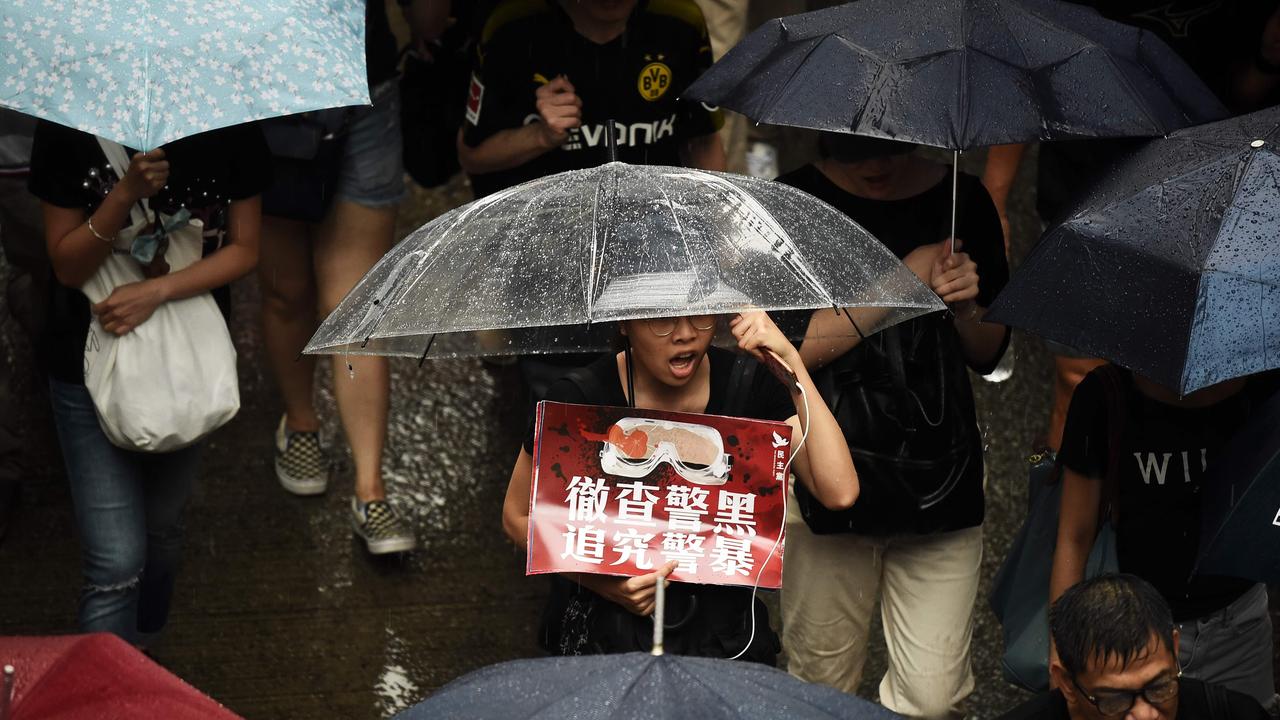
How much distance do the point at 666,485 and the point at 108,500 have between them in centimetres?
187

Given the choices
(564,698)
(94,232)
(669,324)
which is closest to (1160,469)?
(669,324)

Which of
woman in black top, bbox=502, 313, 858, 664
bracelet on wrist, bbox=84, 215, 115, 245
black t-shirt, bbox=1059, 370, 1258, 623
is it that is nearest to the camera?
woman in black top, bbox=502, 313, 858, 664

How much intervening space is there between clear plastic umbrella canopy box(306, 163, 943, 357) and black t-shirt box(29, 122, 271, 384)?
1.09 metres

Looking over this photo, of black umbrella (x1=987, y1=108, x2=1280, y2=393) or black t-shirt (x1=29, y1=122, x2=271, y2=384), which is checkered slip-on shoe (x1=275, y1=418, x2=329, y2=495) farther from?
black umbrella (x1=987, y1=108, x2=1280, y2=393)

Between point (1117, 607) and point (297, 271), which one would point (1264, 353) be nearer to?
point (1117, 607)

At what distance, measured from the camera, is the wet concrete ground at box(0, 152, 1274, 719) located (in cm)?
521

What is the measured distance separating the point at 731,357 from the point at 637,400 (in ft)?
0.82

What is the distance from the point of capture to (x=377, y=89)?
5.52m

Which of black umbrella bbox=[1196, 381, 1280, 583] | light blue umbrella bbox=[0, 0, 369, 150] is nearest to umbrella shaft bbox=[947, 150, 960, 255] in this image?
black umbrella bbox=[1196, 381, 1280, 583]

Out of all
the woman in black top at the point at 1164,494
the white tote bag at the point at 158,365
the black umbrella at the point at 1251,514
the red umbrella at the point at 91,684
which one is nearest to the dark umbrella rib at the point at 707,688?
the red umbrella at the point at 91,684

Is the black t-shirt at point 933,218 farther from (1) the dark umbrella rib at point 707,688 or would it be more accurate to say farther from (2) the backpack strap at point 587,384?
(1) the dark umbrella rib at point 707,688

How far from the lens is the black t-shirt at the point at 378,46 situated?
5477 mm

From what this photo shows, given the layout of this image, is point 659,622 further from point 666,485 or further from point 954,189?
point 954,189

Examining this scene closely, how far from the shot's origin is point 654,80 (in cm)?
506
